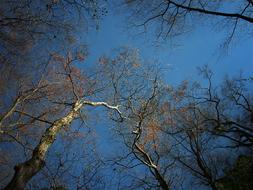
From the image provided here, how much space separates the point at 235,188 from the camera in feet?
37.2

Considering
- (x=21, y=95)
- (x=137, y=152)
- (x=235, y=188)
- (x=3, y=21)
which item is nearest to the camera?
(x=3, y=21)

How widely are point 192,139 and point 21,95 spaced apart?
6.94 meters

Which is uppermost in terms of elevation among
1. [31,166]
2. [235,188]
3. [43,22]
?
[235,188]

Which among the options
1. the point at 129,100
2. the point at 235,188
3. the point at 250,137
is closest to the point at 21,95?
the point at 129,100

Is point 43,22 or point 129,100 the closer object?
point 43,22

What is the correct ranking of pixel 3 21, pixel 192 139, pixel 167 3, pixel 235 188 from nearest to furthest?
pixel 3 21, pixel 167 3, pixel 235 188, pixel 192 139

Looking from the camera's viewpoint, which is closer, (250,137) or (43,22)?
(43,22)

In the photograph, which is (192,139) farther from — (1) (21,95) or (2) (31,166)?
(2) (31,166)

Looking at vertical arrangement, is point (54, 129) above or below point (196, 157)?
below

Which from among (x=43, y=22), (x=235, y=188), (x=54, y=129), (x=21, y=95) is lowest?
(x=54, y=129)

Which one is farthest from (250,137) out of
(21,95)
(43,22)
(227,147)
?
(43,22)

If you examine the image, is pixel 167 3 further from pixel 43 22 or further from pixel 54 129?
pixel 54 129

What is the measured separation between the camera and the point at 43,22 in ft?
18.5

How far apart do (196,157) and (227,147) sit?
2780 mm
